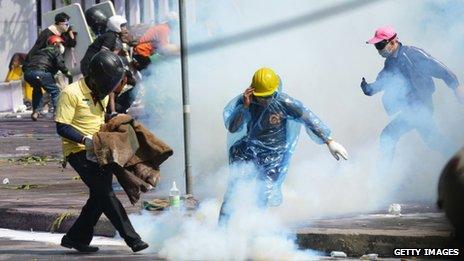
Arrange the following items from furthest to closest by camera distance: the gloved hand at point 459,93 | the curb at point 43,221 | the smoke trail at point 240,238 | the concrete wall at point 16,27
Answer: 1. the concrete wall at point 16,27
2. the gloved hand at point 459,93
3. the curb at point 43,221
4. the smoke trail at point 240,238

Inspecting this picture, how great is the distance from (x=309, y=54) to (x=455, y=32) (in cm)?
141

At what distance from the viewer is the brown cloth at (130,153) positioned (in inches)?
349

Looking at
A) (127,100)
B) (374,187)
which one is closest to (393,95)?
(374,187)

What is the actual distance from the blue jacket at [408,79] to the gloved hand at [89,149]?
10.1ft

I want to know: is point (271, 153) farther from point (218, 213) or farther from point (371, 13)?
point (371, 13)

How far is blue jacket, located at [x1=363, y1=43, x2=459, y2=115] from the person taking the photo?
1095 centimetres

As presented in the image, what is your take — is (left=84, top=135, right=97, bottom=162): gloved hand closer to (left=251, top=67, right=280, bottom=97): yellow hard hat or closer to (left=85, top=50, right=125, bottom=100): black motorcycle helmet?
(left=85, top=50, right=125, bottom=100): black motorcycle helmet

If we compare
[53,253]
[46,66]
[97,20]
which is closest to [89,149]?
[53,253]

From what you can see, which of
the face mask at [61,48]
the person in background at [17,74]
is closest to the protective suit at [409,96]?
the face mask at [61,48]

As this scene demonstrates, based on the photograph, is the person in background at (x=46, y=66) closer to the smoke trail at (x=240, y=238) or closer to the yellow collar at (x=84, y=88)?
the yellow collar at (x=84, y=88)

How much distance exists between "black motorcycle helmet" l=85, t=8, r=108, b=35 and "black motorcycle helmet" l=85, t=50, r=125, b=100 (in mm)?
4946

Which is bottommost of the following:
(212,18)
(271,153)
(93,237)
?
(93,237)

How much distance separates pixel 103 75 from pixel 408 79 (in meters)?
3.07

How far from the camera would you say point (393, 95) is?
11.2m
